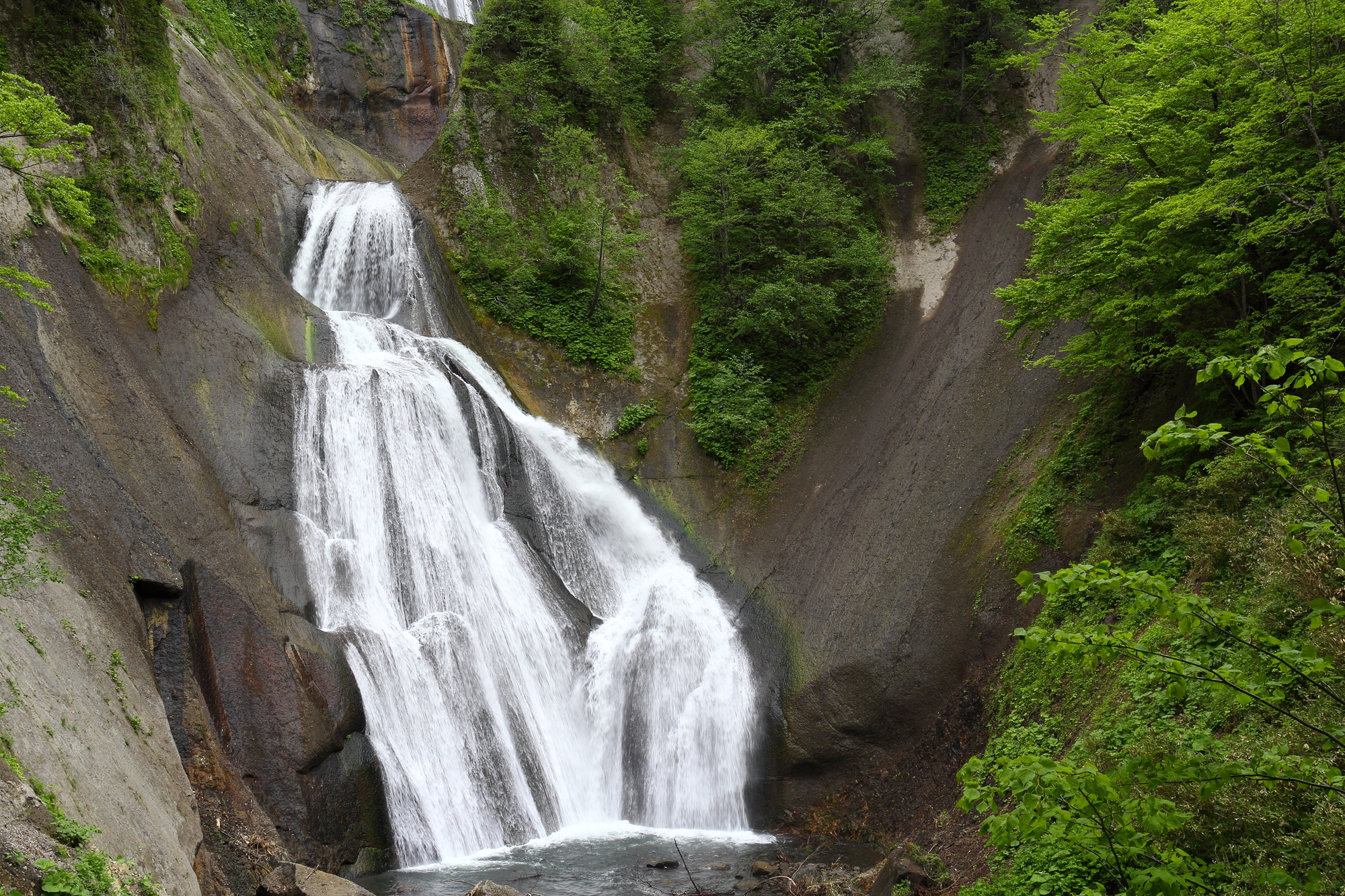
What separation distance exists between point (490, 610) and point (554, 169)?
1487 cm

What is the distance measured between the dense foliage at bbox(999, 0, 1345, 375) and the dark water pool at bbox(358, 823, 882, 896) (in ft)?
29.3

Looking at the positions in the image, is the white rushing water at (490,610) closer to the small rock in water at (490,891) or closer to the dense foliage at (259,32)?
the small rock in water at (490,891)

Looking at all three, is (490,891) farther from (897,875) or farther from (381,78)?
(381,78)

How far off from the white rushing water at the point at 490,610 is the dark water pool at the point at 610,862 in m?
0.48

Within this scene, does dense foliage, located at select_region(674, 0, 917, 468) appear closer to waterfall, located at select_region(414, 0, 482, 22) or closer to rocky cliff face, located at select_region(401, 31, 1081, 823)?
rocky cliff face, located at select_region(401, 31, 1081, 823)

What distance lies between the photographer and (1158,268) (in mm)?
10711

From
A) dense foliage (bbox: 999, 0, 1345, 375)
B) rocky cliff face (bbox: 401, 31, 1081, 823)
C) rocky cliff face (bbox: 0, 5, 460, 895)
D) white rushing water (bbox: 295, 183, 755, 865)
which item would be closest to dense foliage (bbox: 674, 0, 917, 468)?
rocky cliff face (bbox: 401, 31, 1081, 823)

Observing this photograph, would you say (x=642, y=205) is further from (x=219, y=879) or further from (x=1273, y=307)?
(x=219, y=879)

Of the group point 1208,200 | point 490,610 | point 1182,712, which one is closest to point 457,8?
point 490,610

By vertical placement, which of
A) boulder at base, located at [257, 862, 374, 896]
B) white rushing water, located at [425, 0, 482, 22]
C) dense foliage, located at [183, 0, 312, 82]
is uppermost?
white rushing water, located at [425, 0, 482, 22]

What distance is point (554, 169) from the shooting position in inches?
944

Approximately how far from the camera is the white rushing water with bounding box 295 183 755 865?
1234 centimetres

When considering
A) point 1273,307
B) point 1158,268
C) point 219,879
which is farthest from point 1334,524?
point 219,879

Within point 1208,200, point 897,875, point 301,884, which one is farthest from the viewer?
point 897,875
